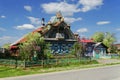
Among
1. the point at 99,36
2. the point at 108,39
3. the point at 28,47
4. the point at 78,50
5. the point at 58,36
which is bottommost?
the point at 78,50

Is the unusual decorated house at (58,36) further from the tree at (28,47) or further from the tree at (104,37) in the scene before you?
the tree at (104,37)

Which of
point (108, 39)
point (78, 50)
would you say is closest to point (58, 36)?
point (78, 50)

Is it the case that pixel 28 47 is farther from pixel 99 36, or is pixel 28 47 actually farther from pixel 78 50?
pixel 99 36

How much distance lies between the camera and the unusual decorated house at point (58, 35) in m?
46.3

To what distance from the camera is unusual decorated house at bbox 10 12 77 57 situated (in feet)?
152

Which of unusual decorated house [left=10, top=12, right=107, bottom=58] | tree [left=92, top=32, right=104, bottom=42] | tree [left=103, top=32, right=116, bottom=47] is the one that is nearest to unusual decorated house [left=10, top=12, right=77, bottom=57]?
unusual decorated house [left=10, top=12, right=107, bottom=58]

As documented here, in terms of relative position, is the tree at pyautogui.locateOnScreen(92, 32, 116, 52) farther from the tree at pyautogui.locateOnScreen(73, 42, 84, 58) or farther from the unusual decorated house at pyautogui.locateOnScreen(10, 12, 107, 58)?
the tree at pyautogui.locateOnScreen(73, 42, 84, 58)

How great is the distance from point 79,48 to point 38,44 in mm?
13197

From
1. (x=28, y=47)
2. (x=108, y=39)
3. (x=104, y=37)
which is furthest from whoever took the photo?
(x=104, y=37)

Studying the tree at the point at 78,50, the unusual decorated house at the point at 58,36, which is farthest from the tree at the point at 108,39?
the tree at the point at 78,50

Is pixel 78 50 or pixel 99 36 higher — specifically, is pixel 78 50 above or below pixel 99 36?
below

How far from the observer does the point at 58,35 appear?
4741 cm

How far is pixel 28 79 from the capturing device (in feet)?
61.9

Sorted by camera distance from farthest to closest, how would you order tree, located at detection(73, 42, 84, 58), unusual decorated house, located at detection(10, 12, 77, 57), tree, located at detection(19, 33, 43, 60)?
1. unusual decorated house, located at detection(10, 12, 77, 57)
2. tree, located at detection(73, 42, 84, 58)
3. tree, located at detection(19, 33, 43, 60)
